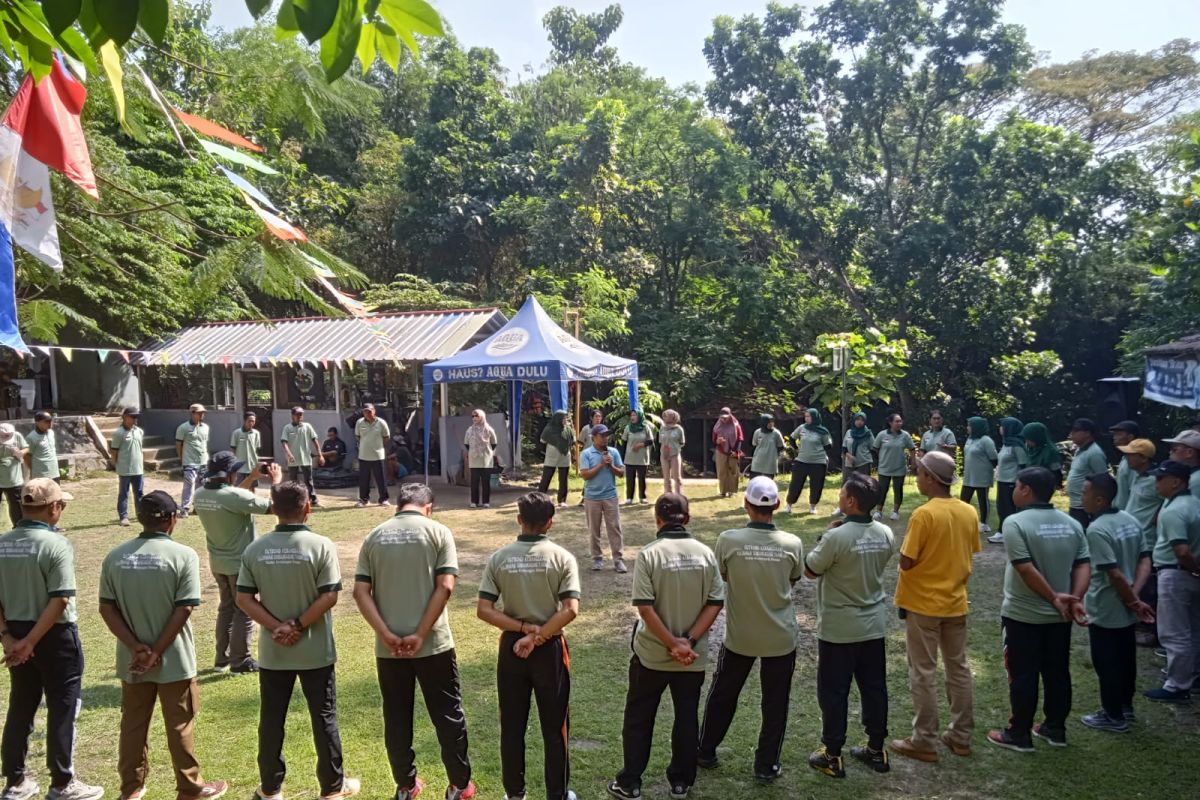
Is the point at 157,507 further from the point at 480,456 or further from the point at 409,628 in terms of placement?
the point at 480,456

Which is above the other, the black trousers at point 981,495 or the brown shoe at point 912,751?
the black trousers at point 981,495

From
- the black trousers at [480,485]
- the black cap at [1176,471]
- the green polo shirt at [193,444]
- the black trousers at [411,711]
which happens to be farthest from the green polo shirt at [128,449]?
the black cap at [1176,471]

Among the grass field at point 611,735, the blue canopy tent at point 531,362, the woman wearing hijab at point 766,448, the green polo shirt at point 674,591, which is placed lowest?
the grass field at point 611,735

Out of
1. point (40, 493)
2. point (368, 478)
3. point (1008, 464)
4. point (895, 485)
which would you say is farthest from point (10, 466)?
point (1008, 464)

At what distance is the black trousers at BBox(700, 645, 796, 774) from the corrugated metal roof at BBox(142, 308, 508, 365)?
11878mm

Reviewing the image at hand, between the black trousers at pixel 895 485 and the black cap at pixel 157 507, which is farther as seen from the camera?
the black trousers at pixel 895 485

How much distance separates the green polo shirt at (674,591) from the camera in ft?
13.3

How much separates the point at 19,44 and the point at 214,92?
21423 millimetres

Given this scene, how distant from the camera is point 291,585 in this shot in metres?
4.06

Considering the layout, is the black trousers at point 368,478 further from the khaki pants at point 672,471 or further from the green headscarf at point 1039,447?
the green headscarf at point 1039,447

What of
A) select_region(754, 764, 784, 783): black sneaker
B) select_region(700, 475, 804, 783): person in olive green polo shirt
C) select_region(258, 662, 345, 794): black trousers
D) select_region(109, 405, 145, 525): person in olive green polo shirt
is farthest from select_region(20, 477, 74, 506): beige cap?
select_region(109, 405, 145, 525): person in olive green polo shirt

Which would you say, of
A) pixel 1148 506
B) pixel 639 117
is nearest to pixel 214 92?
pixel 639 117

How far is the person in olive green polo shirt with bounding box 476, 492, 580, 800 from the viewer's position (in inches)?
156

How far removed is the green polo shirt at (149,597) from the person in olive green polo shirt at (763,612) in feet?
8.70
